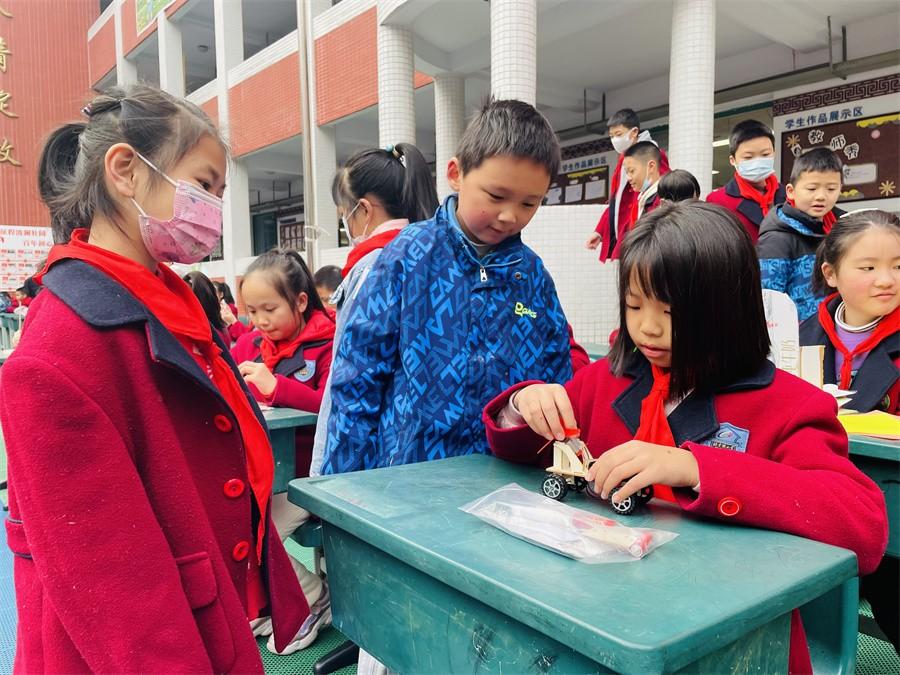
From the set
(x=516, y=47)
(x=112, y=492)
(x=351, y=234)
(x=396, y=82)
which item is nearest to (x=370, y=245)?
(x=351, y=234)

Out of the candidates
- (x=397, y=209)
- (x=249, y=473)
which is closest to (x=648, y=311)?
(x=249, y=473)

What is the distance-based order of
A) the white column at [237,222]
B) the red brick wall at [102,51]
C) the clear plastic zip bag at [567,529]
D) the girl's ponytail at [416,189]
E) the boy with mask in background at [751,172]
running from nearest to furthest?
the clear plastic zip bag at [567,529] < the girl's ponytail at [416,189] < the boy with mask in background at [751,172] < the white column at [237,222] < the red brick wall at [102,51]

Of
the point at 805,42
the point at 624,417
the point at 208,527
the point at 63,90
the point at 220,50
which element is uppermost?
the point at 220,50

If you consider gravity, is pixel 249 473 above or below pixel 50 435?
below

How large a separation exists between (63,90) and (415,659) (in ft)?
41.9

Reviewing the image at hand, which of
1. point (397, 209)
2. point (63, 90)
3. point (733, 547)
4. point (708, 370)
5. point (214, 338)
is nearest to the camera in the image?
point (733, 547)

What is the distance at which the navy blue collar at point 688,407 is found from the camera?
41.9 inches

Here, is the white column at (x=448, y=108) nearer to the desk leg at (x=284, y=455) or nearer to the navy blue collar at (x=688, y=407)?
the desk leg at (x=284, y=455)

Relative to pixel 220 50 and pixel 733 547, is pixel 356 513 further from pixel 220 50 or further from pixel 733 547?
pixel 220 50

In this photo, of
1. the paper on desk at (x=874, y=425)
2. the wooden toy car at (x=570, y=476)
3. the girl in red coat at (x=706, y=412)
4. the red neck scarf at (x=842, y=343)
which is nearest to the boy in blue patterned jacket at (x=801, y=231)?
the red neck scarf at (x=842, y=343)

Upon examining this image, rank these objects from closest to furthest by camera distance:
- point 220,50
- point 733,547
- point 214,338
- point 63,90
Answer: point 733,547 < point 214,338 < point 63,90 < point 220,50

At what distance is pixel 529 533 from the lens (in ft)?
2.56

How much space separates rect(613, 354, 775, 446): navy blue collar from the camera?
1063 millimetres

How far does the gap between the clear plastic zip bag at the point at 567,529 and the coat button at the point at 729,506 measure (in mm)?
94
